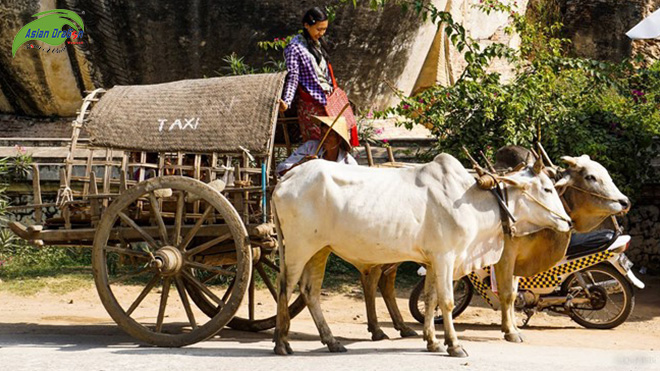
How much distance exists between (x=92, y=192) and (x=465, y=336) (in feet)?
10.1

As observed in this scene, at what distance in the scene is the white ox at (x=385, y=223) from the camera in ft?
19.4

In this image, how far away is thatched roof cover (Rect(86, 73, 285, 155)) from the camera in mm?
6418

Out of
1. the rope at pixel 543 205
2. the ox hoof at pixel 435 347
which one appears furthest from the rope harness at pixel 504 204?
the ox hoof at pixel 435 347

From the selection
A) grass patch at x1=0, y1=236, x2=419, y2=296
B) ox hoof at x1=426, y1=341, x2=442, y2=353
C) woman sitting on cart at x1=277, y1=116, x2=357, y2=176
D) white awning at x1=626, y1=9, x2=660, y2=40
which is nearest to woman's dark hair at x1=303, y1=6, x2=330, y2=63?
woman sitting on cart at x1=277, y1=116, x2=357, y2=176

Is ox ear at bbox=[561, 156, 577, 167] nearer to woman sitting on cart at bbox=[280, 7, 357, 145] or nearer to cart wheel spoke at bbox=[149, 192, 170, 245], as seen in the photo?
woman sitting on cart at bbox=[280, 7, 357, 145]

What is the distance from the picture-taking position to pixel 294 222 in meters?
6.03

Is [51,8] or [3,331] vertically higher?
[51,8]

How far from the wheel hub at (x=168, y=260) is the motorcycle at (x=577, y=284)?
7.90ft

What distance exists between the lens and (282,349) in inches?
233

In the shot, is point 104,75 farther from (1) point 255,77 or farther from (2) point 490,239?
(2) point 490,239

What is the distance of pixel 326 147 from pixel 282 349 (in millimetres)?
1608

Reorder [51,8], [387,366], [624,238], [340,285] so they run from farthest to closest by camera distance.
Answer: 1. [51,8]
2. [340,285]
3. [624,238]
4. [387,366]

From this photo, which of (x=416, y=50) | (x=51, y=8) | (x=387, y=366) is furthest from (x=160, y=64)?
(x=387, y=366)

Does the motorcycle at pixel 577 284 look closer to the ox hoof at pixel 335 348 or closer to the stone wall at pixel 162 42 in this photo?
the ox hoof at pixel 335 348
